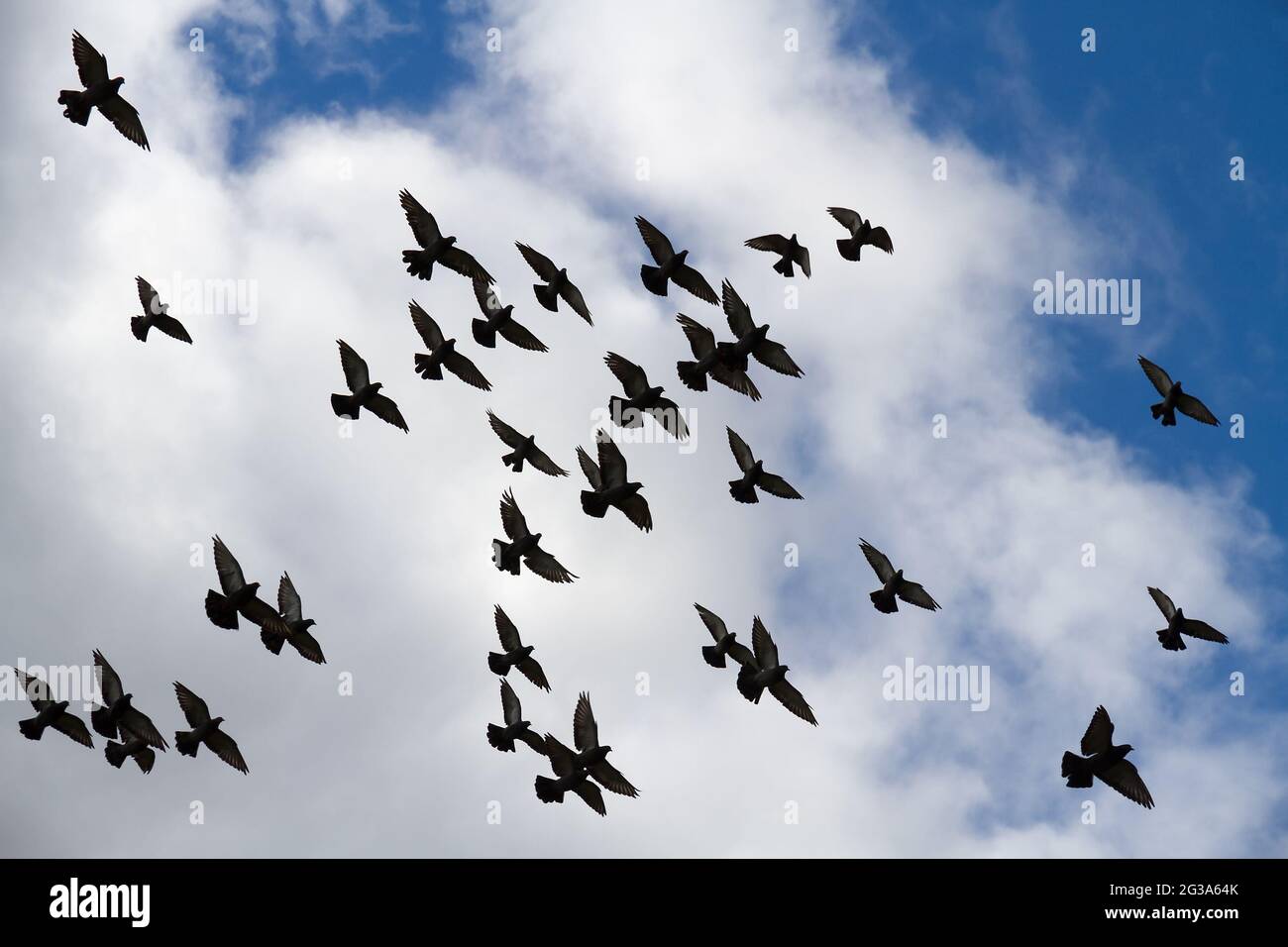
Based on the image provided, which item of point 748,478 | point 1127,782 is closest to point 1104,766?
point 1127,782

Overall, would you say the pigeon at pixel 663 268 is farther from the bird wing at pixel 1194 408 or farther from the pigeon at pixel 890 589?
the bird wing at pixel 1194 408

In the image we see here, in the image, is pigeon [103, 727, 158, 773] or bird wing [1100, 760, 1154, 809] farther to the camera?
pigeon [103, 727, 158, 773]

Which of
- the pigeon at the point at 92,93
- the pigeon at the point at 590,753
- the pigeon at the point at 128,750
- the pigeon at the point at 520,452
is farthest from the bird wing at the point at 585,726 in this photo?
the pigeon at the point at 92,93

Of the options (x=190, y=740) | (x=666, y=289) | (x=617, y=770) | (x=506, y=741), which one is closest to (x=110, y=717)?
(x=190, y=740)

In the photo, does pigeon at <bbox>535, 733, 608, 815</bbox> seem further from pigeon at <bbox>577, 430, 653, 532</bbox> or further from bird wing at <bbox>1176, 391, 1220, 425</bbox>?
bird wing at <bbox>1176, 391, 1220, 425</bbox>

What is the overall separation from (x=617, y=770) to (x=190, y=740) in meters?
9.41

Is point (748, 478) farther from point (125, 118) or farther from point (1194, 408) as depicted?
point (125, 118)

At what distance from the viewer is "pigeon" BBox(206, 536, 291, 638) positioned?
3019 centimetres

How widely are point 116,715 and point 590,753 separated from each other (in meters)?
10.3

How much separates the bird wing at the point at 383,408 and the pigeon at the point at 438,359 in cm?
115

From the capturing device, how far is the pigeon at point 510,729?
3265 centimetres

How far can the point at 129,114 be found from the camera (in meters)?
30.8

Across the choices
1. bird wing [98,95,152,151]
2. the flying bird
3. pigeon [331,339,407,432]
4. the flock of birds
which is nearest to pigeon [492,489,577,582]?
the flock of birds

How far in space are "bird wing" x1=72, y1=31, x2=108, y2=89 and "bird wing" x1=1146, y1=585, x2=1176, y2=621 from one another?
25543mm
